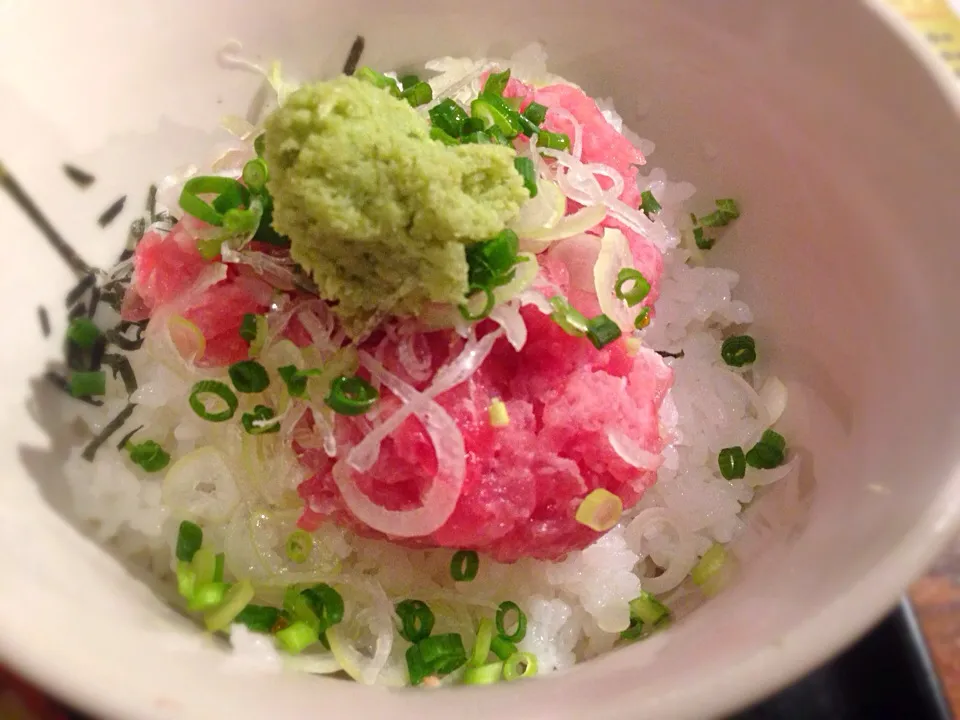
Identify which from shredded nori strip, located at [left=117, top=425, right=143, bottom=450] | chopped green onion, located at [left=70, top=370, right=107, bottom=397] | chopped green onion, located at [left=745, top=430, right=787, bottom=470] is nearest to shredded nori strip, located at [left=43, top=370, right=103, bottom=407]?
chopped green onion, located at [left=70, top=370, right=107, bottom=397]

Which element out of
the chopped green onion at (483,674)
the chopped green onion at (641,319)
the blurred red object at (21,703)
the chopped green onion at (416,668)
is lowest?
the blurred red object at (21,703)

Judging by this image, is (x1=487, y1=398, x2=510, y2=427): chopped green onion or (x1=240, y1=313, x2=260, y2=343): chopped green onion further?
(x1=240, y1=313, x2=260, y2=343): chopped green onion

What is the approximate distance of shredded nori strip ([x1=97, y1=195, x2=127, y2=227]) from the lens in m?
2.00

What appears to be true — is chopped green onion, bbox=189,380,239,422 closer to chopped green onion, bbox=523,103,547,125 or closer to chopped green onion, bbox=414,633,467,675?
chopped green onion, bbox=414,633,467,675

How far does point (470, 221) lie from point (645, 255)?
0.63 meters

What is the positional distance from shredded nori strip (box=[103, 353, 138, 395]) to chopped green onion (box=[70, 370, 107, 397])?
0.16ft

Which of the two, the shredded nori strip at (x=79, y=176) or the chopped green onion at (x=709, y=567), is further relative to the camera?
the shredded nori strip at (x=79, y=176)

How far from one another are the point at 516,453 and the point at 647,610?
0.48m

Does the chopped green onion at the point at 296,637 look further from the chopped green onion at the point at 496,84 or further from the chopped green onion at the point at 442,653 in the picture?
the chopped green onion at the point at 496,84

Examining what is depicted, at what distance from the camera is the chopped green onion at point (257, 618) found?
1.55 m

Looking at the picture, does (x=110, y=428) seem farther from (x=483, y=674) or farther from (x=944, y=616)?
(x=944, y=616)

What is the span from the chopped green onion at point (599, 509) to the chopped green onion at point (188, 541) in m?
0.81

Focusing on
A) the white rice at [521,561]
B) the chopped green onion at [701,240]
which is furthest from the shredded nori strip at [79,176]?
the chopped green onion at [701,240]

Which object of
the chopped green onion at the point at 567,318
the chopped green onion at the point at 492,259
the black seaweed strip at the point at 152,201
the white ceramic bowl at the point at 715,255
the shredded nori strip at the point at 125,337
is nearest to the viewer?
the white ceramic bowl at the point at 715,255
